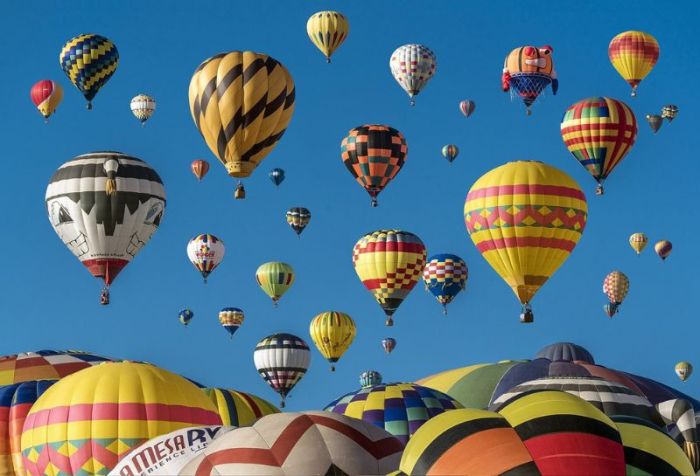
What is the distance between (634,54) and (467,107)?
6.63 meters

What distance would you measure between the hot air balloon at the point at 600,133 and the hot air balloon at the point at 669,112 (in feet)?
54.8

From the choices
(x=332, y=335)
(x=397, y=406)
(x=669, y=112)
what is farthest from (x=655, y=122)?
(x=397, y=406)

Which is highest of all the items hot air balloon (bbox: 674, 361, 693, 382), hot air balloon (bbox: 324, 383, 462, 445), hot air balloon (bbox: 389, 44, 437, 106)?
hot air balloon (bbox: 389, 44, 437, 106)

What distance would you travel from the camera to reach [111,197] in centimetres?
3466

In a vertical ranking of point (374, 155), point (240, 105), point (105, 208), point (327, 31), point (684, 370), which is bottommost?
point (684, 370)

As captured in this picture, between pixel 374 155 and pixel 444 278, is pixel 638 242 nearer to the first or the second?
pixel 444 278

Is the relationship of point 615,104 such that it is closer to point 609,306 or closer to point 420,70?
point 420,70

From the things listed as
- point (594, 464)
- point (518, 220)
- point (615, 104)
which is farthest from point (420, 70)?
point (594, 464)

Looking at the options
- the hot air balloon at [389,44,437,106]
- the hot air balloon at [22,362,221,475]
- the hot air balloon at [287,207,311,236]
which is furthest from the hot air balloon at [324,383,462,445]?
the hot air balloon at [287,207,311,236]

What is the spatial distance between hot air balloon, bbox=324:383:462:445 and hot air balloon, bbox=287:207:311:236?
81.6 feet

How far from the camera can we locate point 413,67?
46812 millimetres

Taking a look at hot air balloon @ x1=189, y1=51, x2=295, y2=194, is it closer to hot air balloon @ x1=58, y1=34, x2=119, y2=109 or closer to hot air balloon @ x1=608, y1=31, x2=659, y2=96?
hot air balloon @ x1=58, y1=34, x2=119, y2=109

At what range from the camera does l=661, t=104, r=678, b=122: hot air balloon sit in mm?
56625

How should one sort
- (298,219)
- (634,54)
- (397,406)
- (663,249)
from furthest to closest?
(663,249)
(298,219)
(634,54)
(397,406)
